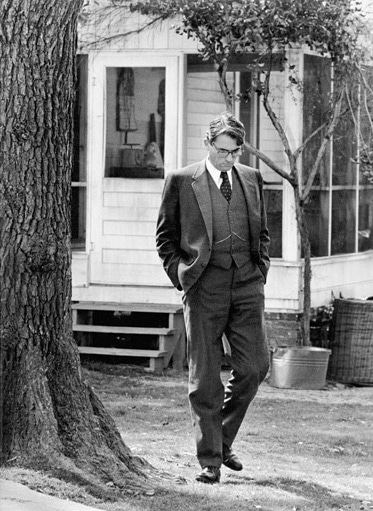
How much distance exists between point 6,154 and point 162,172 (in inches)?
262

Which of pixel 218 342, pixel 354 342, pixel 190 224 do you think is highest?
pixel 190 224

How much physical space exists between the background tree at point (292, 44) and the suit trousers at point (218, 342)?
17.3ft

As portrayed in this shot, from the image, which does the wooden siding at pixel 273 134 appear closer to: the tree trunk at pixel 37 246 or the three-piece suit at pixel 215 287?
the three-piece suit at pixel 215 287

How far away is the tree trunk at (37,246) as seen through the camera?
6191 mm

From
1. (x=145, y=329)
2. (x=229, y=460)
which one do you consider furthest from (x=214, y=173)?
(x=145, y=329)

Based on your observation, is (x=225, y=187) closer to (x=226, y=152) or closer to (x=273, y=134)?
(x=226, y=152)

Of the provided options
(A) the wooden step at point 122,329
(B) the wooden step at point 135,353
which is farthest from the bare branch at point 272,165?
(B) the wooden step at point 135,353

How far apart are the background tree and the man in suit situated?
501cm

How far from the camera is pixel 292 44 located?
12.3 metres

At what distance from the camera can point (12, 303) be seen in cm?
626

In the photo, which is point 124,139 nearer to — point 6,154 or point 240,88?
point 240,88

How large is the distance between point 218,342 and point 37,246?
1198mm

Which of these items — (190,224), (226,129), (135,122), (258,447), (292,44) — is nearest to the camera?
(226,129)

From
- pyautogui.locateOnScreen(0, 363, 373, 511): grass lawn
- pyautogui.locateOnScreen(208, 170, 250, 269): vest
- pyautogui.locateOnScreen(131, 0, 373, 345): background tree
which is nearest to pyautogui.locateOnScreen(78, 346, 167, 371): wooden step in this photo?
pyautogui.locateOnScreen(0, 363, 373, 511): grass lawn
